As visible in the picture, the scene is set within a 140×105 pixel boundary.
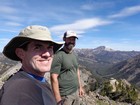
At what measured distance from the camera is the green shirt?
8.09 metres

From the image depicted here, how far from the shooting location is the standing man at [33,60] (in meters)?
2.71

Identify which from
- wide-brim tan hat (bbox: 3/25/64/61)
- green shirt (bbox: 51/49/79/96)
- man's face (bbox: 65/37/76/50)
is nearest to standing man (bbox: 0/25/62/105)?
wide-brim tan hat (bbox: 3/25/64/61)

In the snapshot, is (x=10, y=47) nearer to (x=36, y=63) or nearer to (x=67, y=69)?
(x=36, y=63)

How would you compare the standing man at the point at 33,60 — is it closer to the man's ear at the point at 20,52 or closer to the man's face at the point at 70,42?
the man's ear at the point at 20,52

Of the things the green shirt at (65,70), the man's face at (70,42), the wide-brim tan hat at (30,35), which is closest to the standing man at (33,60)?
the wide-brim tan hat at (30,35)

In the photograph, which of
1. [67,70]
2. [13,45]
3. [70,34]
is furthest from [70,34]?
[13,45]

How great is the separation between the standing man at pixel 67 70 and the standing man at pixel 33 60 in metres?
4.51

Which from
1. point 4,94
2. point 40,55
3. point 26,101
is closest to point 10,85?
point 4,94

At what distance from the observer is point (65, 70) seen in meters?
8.34

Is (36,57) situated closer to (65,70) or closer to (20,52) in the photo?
Result: (20,52)

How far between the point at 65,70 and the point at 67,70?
77 millimetres

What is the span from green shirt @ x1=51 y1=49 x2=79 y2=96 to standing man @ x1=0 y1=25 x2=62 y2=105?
4487 millimetres

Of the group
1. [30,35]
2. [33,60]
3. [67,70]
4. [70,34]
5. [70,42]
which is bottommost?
[67,70]

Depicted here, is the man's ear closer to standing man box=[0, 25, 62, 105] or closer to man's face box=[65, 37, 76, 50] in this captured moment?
standing man box=[0, 25, 62, 105]
